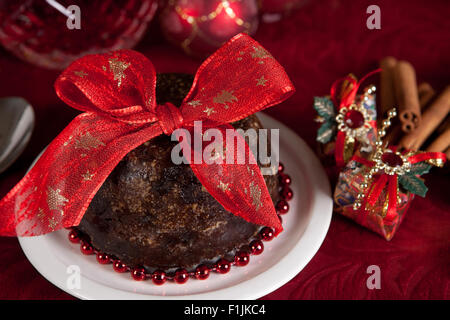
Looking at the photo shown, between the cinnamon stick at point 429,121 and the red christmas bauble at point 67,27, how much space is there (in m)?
0.65

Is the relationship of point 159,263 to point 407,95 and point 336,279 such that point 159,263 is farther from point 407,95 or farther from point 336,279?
point 407,95

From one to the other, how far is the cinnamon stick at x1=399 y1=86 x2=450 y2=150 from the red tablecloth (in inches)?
3.6

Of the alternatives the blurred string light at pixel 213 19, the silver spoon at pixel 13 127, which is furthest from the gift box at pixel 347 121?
the silver spoon at pixel 13 127

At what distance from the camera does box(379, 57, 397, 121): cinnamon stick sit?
3.25 ft

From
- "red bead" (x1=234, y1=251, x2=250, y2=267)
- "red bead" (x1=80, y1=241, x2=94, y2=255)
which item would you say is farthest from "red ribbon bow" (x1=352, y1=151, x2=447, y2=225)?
"red bead" (x1=80, y1=241, x2=94, y2=255)

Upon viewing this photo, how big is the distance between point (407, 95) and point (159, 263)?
1.86ft

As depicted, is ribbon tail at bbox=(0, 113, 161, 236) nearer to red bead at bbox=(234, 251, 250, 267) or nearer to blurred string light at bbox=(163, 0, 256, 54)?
red bead at bbox=(234, 251, 250, 267)

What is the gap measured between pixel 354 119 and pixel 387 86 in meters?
0.23

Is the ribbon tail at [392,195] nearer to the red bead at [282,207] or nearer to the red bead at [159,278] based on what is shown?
the red bead at [282,207]

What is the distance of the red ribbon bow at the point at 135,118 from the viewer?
0.69 meters

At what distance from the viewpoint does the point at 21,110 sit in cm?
99

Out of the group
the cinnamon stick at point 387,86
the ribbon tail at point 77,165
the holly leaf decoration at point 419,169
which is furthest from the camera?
the cinnamon stick at point 387,86

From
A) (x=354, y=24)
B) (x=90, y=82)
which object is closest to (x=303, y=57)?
(x=354, y=24)

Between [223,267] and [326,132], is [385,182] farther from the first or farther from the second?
[223,267]
